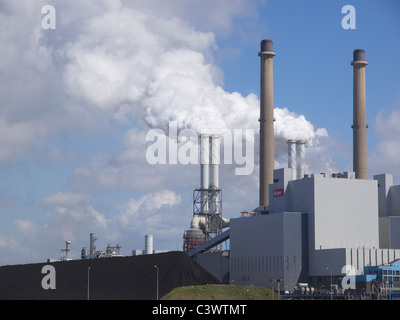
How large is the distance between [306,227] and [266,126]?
80.2ft

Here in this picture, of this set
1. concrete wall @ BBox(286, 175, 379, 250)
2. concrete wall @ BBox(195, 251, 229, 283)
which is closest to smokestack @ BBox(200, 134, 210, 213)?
concrete wall @ BBox(195, 251, 229, 283)

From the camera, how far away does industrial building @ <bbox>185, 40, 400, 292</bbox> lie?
502 feet

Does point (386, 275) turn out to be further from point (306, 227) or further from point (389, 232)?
point (389, 232)

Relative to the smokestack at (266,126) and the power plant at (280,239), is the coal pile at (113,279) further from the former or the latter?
the smokestack at (266,126)

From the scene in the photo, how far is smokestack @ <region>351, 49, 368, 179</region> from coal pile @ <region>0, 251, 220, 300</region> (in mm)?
48911

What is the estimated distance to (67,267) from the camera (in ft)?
571

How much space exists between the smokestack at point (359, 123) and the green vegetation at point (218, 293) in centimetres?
5619

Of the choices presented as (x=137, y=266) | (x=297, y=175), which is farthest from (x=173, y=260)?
(x=297, y=175)

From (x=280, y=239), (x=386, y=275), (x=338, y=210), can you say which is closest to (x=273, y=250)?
(x=280, y=239)

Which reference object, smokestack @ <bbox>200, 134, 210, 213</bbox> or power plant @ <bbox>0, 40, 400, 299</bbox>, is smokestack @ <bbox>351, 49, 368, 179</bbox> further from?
smokestack @ <bbox>200, 134, 210, 213</bbox>

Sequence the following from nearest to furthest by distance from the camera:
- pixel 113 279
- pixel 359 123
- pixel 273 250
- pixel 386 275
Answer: pixel 386 275 < pixel 113 279 < pixel 273 250 < pixel 359 123

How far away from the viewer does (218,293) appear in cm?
12388
